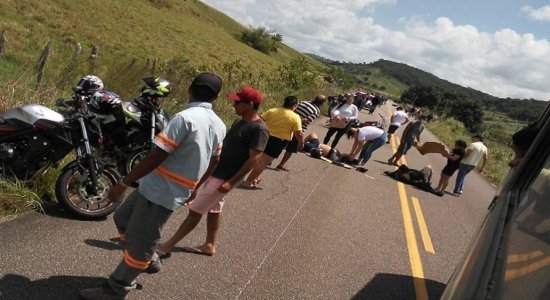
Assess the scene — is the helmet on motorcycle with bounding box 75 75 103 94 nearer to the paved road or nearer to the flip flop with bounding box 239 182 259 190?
the paved road

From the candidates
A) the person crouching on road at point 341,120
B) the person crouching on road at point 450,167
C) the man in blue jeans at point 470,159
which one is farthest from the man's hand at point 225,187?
the man in blue jeans at point 470,159

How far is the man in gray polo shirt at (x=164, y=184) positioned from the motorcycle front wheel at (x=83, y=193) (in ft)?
5.49

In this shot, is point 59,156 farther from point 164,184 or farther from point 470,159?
point 470,159

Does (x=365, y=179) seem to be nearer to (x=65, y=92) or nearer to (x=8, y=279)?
(x=65, y=92)

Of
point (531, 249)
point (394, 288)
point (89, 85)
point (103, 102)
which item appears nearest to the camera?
point (531, 249)

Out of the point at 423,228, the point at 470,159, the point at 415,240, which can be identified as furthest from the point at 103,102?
the point at 470,159

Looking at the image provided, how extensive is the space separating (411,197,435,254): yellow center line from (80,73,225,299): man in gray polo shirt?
16.1 ft

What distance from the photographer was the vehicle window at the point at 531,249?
148cm

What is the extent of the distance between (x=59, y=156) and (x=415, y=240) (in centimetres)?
541

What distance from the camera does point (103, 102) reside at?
22.3 ft

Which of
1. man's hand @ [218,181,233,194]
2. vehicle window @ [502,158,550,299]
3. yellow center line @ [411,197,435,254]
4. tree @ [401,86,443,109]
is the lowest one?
tree @ [401,86,443,109]

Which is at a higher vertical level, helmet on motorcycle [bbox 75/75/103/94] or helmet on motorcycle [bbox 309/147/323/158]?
helmet on motorcycle [bbox 75/75/103/94]

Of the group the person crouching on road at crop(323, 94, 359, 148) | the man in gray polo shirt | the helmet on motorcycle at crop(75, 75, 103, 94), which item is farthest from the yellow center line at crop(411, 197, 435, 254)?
the helmet on motorcycle at crop(75, 75, 103, 94)

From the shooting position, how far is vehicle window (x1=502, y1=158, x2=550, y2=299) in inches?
58.4
